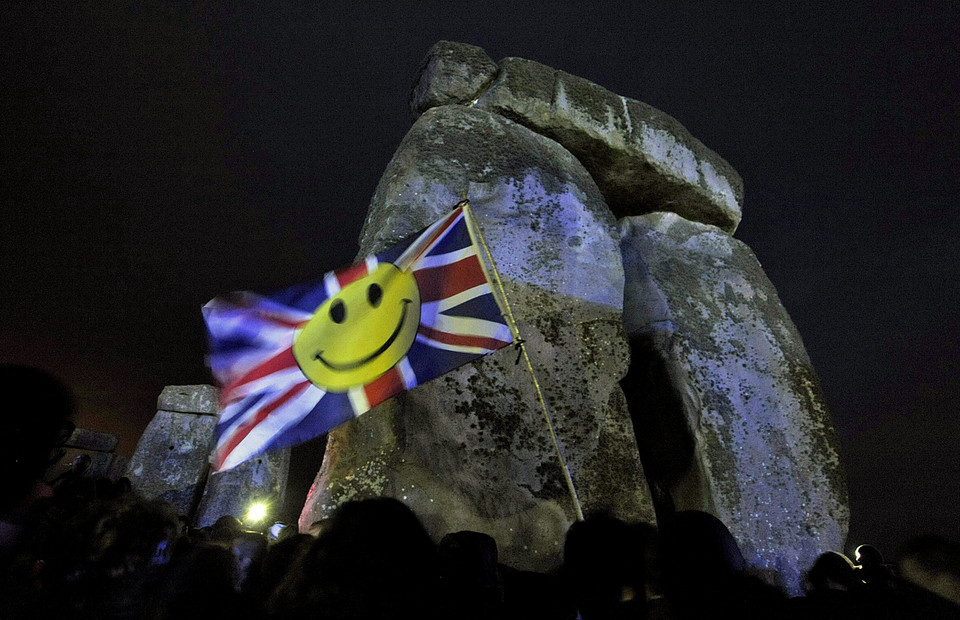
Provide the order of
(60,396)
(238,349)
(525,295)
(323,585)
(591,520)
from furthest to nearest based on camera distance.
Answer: (525,295) < (238,349) < (591,520) < (60,396) < (323,585)

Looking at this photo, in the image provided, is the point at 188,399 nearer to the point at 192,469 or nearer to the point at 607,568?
the point at 192,469

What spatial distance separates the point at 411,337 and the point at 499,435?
0.57 m

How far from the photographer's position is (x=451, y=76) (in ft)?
10.5

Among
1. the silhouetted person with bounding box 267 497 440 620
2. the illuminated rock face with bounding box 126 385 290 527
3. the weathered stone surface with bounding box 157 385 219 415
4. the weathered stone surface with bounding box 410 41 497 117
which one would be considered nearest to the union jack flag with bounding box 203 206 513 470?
the silhouetted person with bounding box 267 497 440 620

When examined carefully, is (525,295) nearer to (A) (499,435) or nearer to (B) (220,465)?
(A) (499,435)

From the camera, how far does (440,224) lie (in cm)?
214

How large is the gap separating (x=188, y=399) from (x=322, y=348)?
12.7 ft

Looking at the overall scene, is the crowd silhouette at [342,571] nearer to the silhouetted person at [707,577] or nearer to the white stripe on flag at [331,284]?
the silhouetted person at [707,577]

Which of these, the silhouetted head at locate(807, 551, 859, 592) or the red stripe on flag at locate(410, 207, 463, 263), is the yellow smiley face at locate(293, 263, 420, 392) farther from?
the silhouetted head at locate(807, 551, 859, 592)

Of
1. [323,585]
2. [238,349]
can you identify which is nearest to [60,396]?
[238,349]

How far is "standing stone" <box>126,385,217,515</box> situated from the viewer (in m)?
4.80

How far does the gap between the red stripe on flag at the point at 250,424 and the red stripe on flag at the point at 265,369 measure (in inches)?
4.3

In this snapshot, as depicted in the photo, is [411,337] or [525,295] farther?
[525,295]

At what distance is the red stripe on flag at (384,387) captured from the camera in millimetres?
1908
